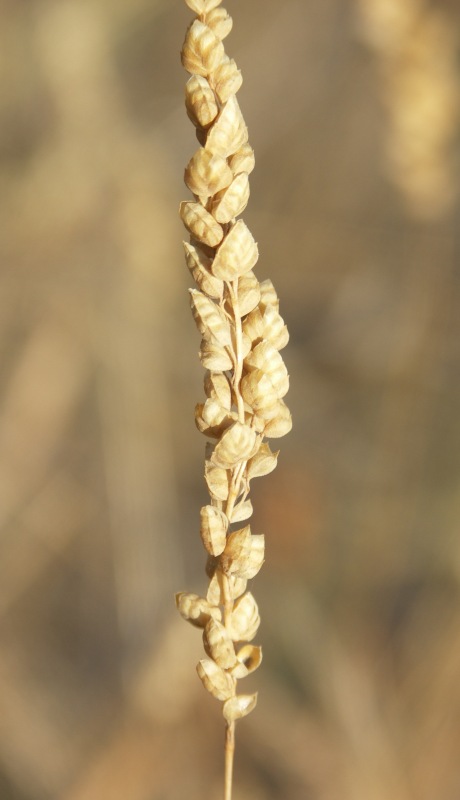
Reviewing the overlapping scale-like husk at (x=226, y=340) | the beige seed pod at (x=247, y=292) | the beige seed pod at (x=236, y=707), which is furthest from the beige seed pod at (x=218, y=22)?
the beige seed pod at (x=236, y=707)

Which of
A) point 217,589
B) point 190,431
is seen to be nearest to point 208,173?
point 217,589

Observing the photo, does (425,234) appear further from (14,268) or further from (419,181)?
(14,268)

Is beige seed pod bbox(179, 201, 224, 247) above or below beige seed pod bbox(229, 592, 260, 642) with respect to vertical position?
above

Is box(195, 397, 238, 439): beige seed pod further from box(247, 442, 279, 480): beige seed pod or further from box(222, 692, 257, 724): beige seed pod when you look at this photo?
box(222, 692, 257, 724): beige seed pod

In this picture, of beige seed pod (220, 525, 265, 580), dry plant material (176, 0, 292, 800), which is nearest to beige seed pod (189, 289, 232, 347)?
dry plant material (176, 0, 292, 800)

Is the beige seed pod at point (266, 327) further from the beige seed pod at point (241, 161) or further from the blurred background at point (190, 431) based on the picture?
the blurred background at point (190, 431)

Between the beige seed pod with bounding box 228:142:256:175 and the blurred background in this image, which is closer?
the beige seed pod with bounding box 228:142:256:175
